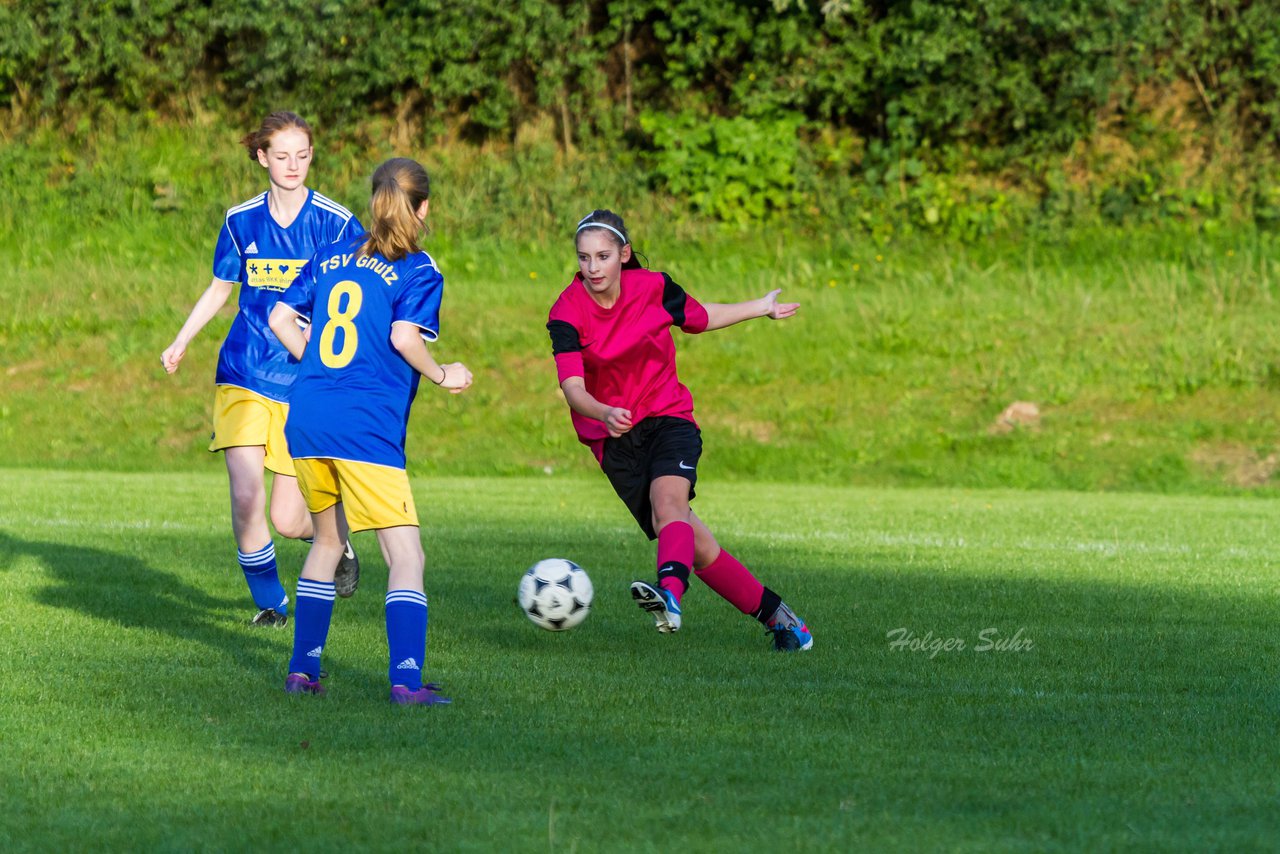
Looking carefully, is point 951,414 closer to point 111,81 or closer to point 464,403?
point 464,403

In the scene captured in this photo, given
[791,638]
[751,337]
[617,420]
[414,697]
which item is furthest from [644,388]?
[751,337]

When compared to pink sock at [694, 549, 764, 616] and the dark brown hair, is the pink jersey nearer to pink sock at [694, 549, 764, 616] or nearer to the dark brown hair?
the dark brown hair

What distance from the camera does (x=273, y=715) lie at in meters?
4.94

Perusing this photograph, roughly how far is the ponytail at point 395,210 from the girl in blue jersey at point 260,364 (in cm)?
161

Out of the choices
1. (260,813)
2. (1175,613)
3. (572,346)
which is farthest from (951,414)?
(260,813)

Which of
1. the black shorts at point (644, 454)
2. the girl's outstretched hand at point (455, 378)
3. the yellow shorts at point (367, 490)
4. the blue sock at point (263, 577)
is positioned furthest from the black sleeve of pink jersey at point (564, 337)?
the blue sock at point (263, 577)

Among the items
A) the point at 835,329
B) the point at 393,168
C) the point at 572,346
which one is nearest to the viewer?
the point at 393,168

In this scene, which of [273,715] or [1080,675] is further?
[1080,675]

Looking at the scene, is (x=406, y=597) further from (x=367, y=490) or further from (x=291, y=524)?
(x=291, y=524)

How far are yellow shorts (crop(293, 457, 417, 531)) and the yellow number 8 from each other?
0.34 m

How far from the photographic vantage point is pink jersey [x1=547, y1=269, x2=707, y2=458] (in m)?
6.50

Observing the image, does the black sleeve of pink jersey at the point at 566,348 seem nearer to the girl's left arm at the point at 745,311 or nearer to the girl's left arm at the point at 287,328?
the girl's left arm at the point at 745,311

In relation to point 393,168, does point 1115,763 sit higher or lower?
lower

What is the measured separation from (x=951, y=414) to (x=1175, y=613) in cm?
1073
